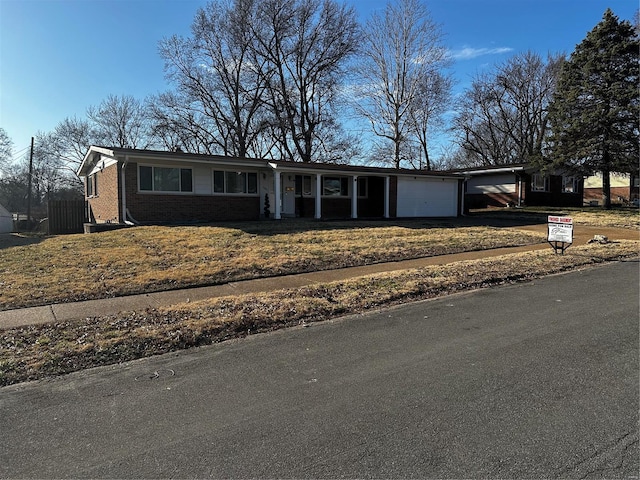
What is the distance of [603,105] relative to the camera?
26.1 metres

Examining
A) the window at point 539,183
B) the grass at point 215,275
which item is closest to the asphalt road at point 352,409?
the grass at point 215,275

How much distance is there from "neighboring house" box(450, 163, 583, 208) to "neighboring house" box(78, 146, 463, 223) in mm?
7924

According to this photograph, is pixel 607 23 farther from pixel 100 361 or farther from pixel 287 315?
pixel 100 361

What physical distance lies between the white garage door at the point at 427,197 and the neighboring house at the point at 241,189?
54 mm

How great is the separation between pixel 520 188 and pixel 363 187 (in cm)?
1348

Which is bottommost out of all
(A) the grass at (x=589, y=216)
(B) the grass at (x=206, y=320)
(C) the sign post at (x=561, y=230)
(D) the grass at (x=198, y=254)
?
(B) the grass at (x=206, y=320)

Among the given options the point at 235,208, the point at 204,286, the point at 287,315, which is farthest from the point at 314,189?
the point at 287,315

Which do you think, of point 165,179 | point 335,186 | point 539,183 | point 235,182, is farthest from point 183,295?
point 539,183

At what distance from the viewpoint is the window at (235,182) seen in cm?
1880

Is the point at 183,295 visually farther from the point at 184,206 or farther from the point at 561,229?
the point at 184,206

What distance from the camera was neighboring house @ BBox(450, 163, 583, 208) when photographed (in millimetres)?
30844

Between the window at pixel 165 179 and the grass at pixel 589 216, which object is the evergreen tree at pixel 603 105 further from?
the window at pixel 165 179

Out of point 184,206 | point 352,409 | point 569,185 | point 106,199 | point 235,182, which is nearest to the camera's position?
point 352,409

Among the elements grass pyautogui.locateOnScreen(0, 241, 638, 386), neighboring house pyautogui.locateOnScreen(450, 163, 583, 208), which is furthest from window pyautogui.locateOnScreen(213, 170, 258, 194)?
neighboring house pyautogui.locateOnScreen(450, 163, 583, 208)
